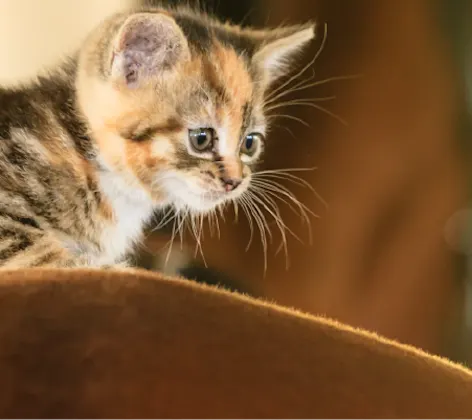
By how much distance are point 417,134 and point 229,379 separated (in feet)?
2.23

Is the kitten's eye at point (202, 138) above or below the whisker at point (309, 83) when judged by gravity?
below

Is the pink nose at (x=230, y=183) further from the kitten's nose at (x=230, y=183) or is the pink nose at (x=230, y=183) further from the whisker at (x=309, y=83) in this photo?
the whisker at (x=309, y=83)

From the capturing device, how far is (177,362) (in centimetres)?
36

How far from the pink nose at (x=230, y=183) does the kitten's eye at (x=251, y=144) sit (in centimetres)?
8

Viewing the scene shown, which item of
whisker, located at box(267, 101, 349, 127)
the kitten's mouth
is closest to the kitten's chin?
the kitten's mouth

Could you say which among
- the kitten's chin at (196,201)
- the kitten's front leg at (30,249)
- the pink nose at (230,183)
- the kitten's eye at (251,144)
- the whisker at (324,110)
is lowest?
the kitten's front leg at (30,249)

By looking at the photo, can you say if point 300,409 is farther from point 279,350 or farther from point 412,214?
point 412,214

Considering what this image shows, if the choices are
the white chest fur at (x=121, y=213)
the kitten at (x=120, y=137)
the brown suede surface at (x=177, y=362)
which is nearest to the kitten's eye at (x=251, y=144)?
the kitten at (x=120, y=137)

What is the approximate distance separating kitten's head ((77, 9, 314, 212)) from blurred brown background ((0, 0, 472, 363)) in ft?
0.56

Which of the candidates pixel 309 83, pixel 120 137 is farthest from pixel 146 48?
pixel 309 83

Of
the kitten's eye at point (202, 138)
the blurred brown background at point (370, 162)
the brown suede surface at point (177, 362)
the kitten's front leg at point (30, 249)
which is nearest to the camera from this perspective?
the brown suede surface at point (177, 362)

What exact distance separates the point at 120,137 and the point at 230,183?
6.1 inches

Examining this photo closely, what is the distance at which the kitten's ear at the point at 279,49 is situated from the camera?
84 cm

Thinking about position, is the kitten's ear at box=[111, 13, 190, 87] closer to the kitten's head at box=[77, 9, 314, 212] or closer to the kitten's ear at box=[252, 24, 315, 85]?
the kitten's head at box=[77, 9, 314, 212]
